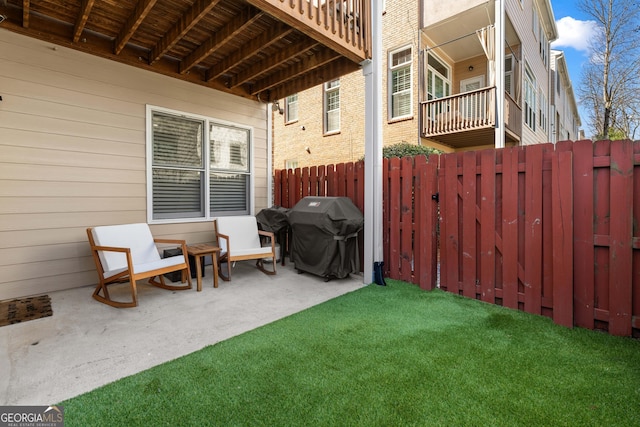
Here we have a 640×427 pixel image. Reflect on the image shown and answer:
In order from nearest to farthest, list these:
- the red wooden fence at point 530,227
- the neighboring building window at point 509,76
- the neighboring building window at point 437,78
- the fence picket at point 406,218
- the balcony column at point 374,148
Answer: the red wooden fence at point 530,227
the fence picket at point 406,218
the balcony column at point 374,148
the neighboring building window at point 437,78
the neighboring building window at point 509,76

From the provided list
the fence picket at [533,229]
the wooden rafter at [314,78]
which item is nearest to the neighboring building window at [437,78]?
the wooden rafter at [314,78]

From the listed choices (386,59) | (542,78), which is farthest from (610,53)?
(386,59)

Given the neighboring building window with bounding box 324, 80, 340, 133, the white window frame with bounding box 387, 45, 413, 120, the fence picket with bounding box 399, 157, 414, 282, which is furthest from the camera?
the neighboring building window with bounding box 324, 80, 340, 133

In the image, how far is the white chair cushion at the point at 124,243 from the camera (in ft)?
11.7

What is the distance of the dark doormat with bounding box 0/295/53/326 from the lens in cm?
296

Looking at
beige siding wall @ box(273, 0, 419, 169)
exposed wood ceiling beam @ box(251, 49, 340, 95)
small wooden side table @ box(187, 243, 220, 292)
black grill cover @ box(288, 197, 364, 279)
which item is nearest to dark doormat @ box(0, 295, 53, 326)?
small wooden side table @ box(187, 243, 220, 292)

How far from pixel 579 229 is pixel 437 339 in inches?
66.0

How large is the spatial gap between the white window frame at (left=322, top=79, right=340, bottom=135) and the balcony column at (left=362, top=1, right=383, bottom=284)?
6.03m

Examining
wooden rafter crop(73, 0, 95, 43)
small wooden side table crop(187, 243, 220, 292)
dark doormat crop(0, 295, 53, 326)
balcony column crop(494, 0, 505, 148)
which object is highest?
balcony column crop(494, 0, 505, 148)

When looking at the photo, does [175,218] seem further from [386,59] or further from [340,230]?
[386,59]

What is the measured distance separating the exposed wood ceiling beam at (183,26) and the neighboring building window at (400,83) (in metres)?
6.48

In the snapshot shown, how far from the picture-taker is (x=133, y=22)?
343 cm

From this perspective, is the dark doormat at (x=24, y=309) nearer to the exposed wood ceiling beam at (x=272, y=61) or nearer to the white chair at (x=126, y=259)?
the white chair at (x=126, y=259)

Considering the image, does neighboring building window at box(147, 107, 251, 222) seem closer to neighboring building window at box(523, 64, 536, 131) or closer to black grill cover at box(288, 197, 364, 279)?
black grill cover at box(288, 197, 364, 279)
